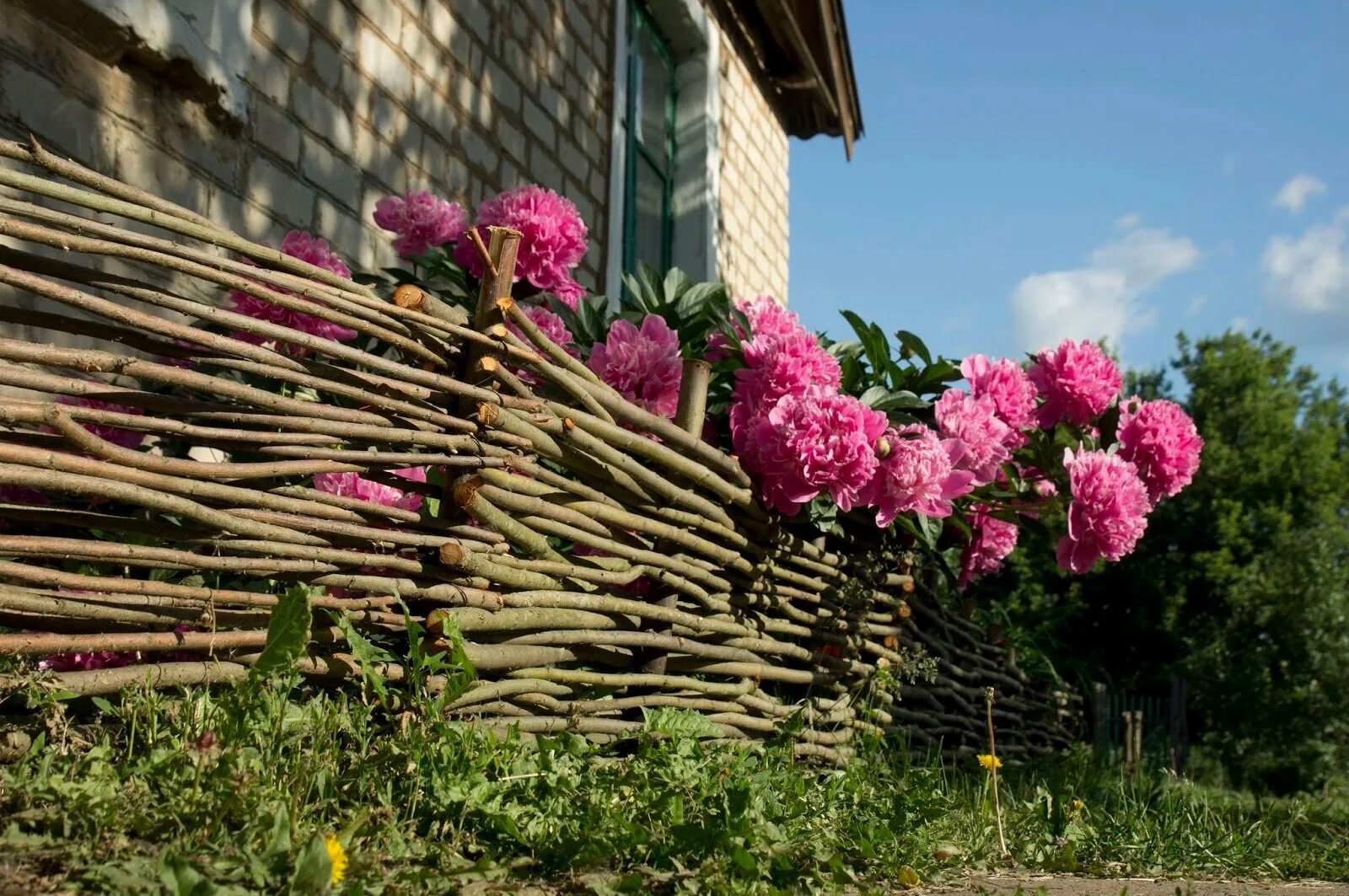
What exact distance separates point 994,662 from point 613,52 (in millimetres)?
3870

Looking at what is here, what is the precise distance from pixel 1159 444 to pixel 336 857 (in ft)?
11.0

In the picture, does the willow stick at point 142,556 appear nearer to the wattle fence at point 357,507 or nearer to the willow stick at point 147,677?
the wattle fence at point 357,507

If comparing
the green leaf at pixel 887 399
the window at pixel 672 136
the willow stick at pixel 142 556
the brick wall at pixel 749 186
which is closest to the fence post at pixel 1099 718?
the brick wall at pixel 749 186

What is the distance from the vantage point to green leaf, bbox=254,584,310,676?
1.85 metres

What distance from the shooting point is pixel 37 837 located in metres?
1.56

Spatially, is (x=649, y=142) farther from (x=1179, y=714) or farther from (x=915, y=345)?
(x=1179, y=714)

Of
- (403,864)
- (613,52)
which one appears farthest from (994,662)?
(403,864)

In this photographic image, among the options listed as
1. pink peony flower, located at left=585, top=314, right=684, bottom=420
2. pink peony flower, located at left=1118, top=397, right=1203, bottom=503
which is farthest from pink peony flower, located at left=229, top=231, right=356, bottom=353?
pink peony flower, located at left=1118, top=397, right=1203, bottom=503

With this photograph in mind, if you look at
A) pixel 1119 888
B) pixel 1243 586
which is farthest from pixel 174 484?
pixel 1243 586

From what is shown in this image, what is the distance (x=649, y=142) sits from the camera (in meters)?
7.57

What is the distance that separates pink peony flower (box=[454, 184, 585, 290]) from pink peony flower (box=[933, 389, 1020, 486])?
118 centimetres

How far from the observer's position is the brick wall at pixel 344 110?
3.00 m

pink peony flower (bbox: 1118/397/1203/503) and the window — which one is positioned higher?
the window

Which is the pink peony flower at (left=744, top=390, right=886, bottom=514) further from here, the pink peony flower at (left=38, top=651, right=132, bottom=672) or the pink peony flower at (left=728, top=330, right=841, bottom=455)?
the pink peony flower at (left=38, top=651, right=132, bottom=672)
